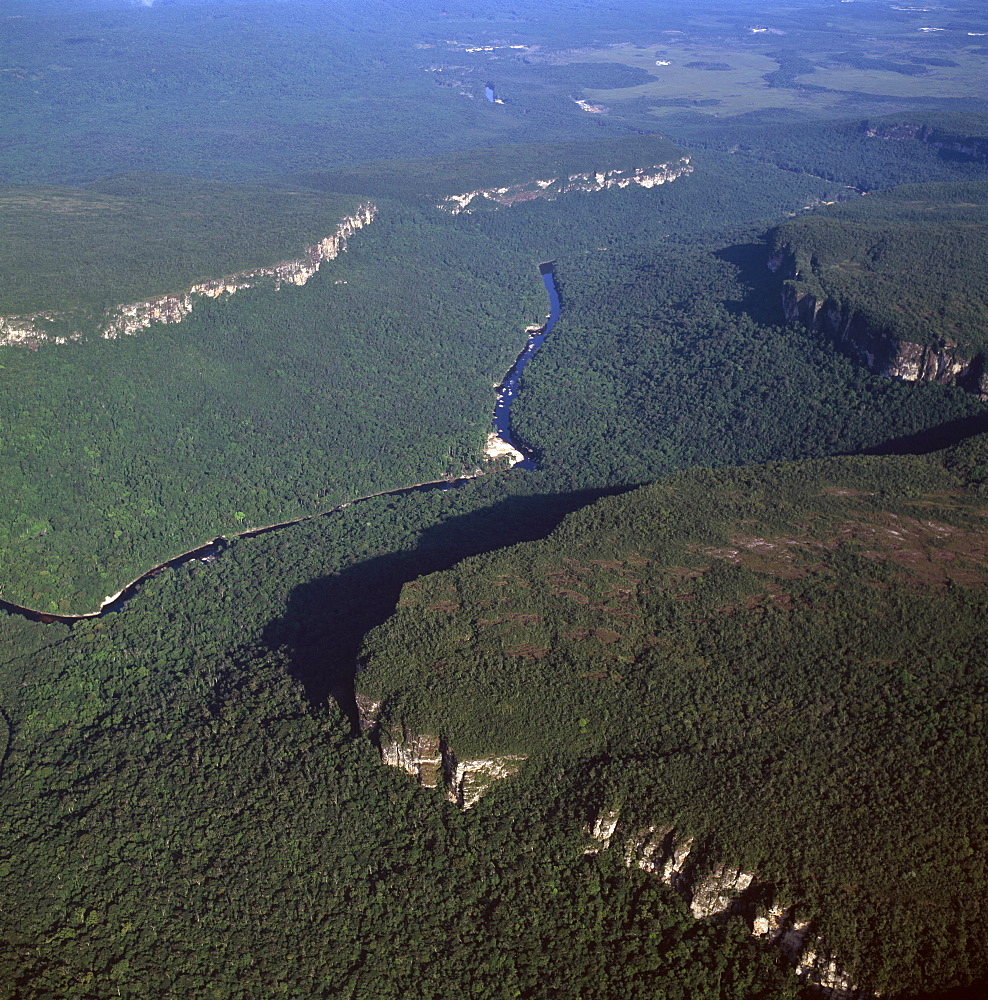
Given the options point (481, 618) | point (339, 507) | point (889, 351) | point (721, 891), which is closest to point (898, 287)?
point (889, 351)

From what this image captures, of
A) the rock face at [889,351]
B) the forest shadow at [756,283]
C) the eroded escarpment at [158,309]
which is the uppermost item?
the rock face at [889,351]

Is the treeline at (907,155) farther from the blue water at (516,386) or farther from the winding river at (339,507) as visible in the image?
the winding river at (339,507)

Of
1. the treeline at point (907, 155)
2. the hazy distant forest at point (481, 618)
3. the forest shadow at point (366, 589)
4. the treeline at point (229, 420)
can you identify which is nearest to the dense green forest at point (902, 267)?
the hazy distant forest at point (481, 618)

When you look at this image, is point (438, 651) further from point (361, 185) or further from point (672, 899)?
point (361, 185)

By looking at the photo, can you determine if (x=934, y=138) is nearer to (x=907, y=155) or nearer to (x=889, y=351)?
(x=907, y=155)

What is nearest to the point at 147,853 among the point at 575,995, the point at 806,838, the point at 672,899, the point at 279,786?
the point at 279,786

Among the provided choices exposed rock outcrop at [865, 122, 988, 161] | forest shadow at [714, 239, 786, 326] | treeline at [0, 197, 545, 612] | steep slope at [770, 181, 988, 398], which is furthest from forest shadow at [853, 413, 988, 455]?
exposed rock outcrop at [865, 122, 988, 161]
